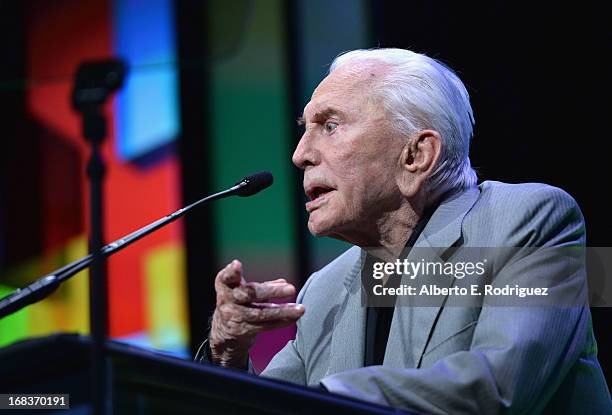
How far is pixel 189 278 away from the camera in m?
3.31

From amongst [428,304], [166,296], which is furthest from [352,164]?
[166,296]

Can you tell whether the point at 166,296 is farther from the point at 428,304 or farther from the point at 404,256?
the point at 428,304

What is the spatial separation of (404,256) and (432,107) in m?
0.37

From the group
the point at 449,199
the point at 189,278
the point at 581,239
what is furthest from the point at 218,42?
the point at 581,239

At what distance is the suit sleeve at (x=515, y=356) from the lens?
1430 millimetres

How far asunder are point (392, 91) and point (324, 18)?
1326 millimetres

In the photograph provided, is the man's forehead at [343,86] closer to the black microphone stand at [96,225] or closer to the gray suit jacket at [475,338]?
the gray suit jacket at [475,338]

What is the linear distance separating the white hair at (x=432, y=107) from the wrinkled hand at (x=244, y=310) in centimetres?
57

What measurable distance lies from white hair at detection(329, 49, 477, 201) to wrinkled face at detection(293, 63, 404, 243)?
4 centimetres

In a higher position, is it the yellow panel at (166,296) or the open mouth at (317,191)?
the open mouth at (317,191)

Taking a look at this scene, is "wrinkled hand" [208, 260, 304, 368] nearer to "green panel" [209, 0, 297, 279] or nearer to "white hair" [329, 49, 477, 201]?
"white hair" [329, 49, 477, 201]

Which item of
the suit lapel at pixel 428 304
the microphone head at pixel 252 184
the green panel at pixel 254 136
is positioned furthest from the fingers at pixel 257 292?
the green panel at pixel 254 136

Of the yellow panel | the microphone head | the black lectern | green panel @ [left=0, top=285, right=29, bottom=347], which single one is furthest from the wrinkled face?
→ green panel @ [left=0, top=285, right=29, bottom=347]

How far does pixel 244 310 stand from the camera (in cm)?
175
